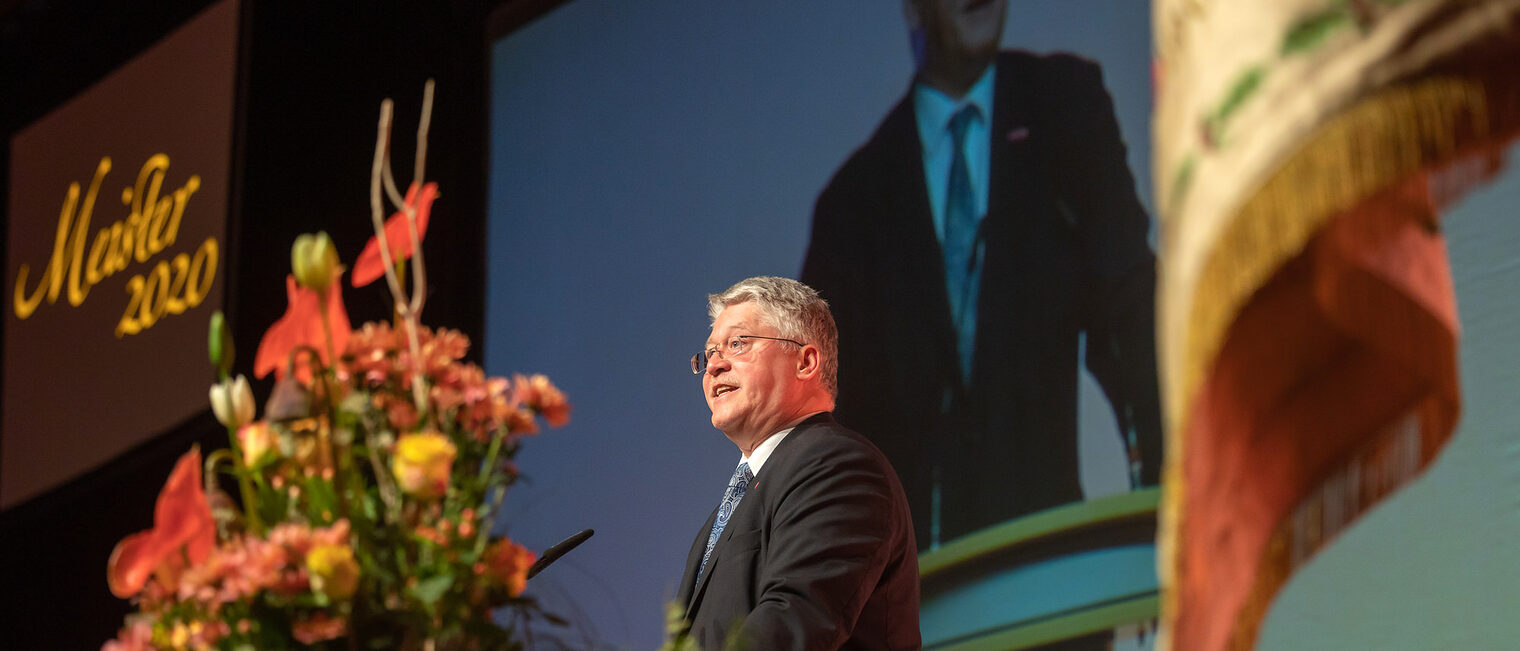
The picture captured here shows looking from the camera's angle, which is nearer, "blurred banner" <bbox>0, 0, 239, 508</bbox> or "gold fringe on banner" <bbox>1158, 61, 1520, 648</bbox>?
"gold fringe on banner" <bbox>1158, 61, 1520, 648</bbox>

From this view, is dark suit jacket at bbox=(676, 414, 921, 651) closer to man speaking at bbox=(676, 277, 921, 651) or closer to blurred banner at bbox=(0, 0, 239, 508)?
man speaking at bbox=(676, 277, 921, 651)

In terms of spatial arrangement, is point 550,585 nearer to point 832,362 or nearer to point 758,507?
point 832,362

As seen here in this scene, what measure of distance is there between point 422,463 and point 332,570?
0.10 m

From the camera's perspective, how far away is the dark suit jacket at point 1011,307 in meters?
2.70

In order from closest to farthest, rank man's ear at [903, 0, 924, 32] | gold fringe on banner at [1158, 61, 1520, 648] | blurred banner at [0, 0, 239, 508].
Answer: gold fringe on banner at [1158, 61, 1520, 648], man's ear at [903, 0, 924, 32], blurred banner at [0, 0, 239, 508]

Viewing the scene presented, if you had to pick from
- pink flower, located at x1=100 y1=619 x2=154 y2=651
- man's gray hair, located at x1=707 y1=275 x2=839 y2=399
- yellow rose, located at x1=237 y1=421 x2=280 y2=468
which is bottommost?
pink flower, located at x1=100 y1=619 x2=154 y2=651

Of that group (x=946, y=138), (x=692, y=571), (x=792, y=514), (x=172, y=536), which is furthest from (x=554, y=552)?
(x=946, y=138)

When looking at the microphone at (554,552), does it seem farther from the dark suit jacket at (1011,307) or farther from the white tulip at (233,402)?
the dark suit jacket at (1011,307)

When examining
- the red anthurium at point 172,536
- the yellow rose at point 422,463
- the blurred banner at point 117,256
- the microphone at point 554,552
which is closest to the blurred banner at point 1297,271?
the microphone at point 554,552

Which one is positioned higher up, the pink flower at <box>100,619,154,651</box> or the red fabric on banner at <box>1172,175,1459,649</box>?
the red fabric on banner at <box>1172,175,1459,649</box>

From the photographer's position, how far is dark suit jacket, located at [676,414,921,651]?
5.97ft

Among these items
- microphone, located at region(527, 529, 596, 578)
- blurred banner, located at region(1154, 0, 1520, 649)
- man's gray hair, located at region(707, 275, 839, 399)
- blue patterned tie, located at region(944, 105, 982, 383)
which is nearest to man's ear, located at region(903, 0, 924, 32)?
blue patterned tie, located at region(944, 105, 982, 383)

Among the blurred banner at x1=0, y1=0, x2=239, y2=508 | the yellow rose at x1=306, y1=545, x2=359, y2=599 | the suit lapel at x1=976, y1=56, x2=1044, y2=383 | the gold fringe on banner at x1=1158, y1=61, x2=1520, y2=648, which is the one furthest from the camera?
the blurred banner at x1=0, y1=0, x2=239, y2=508

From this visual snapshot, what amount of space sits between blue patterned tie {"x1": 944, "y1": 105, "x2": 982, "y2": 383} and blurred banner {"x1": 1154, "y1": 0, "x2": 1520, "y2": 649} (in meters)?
0.85
